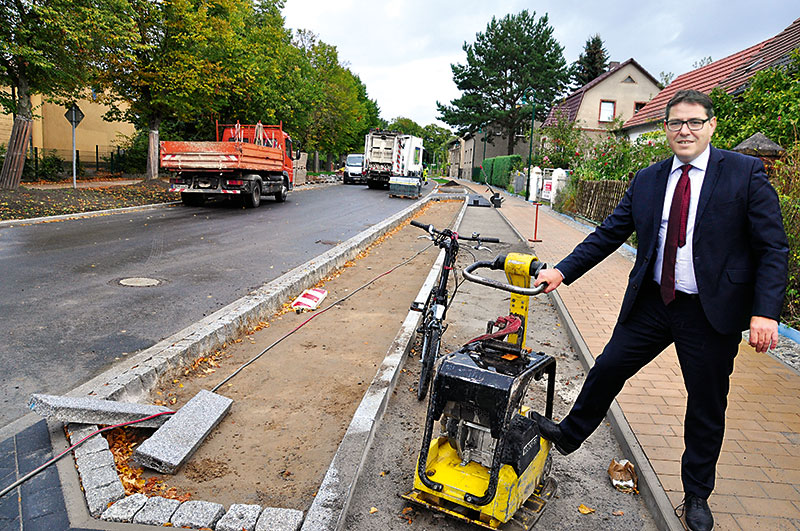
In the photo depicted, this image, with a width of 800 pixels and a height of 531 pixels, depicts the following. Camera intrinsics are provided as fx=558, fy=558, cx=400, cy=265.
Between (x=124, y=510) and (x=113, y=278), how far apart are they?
573cm

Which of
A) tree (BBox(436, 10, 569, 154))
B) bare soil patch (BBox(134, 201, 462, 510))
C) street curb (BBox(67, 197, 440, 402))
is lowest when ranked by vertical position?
bare soil patch (BBox(134, 201, 462, 510))

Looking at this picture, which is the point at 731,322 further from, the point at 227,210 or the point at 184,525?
the point at 227,210

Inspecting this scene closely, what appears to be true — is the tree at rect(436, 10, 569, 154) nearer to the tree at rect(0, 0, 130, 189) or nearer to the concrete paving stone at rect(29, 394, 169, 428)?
the tree at rect(0, 0, 130, 189)

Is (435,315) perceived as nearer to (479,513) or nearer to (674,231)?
(479,513)

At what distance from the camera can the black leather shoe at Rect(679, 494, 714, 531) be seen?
2.79 m

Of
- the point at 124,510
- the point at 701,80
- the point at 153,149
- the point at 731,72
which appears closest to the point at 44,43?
the point at 153,149

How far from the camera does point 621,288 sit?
29.1ft

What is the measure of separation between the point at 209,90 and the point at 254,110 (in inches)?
295

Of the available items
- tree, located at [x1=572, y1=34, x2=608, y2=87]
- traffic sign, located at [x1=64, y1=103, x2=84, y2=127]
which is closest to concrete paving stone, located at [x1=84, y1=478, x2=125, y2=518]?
traffic sign, located at [x1=64, y1=103, x2=84, y2=127]

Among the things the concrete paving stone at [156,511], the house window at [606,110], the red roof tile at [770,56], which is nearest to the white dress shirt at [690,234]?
the concrete paving stone at [156,511]

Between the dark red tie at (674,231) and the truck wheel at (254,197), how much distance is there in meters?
17.2

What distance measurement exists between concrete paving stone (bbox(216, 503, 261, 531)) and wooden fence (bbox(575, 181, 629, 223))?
13.9m

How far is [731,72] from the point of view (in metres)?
21.5

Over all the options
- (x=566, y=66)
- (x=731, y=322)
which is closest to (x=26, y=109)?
(x=731, y=322)
